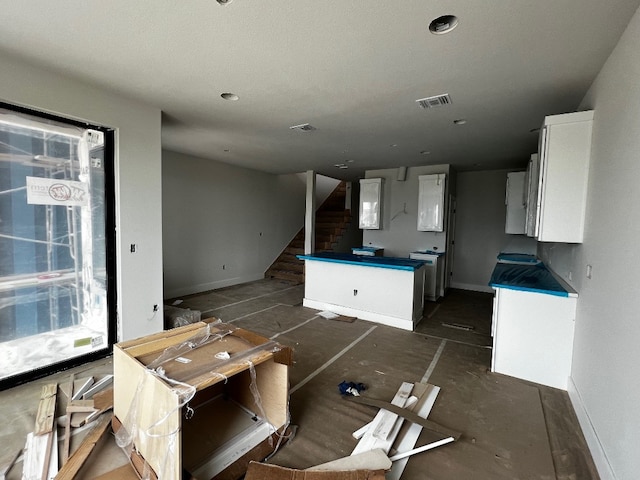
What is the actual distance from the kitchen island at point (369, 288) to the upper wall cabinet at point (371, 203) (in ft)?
5.80

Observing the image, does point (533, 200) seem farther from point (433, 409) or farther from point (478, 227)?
point (478, 227)

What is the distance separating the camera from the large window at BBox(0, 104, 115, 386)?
2.46 m

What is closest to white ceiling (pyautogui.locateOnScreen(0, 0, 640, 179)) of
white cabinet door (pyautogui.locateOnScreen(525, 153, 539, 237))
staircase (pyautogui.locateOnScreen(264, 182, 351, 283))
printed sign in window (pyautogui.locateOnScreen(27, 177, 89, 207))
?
white cabinet door (pyautogui.locateOnScreen(525, 153, 539, 237))

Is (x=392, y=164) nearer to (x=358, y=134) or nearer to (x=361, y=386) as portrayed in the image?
(x=358, y=134)

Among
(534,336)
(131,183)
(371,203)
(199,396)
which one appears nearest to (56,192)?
(131,183)

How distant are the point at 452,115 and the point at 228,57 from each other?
246 centimetres

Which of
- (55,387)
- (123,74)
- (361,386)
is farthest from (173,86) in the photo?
(361,386)

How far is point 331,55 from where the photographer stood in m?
2.17

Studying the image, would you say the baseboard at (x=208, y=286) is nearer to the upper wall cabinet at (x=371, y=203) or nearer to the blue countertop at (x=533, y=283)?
the upper wall cabinet at (x=371, y=203)

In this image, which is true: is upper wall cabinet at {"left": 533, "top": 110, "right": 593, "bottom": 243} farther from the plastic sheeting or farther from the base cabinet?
the plastic sheeting

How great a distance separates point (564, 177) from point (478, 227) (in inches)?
171

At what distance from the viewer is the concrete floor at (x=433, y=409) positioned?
176 cm

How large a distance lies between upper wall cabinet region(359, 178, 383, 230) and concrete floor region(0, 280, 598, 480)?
2568 millimetres

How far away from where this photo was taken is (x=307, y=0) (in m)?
1.63
